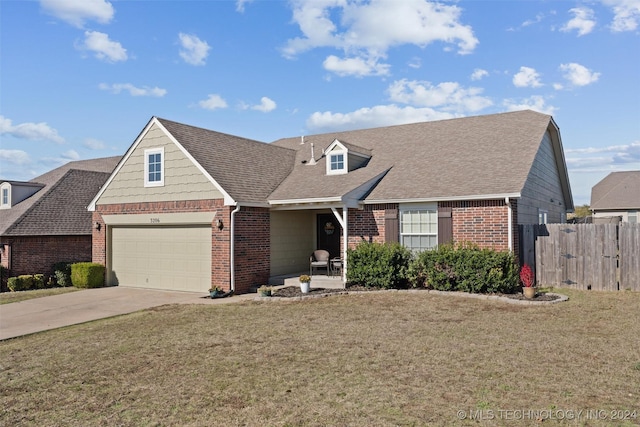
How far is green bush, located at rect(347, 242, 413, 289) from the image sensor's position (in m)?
13.9

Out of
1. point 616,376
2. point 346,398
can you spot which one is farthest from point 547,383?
point 346,398

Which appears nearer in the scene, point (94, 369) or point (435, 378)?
point (435, 378)

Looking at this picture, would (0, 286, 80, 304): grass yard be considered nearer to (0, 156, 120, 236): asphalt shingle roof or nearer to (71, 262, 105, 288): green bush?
(71, 262, 105, 288): green bush

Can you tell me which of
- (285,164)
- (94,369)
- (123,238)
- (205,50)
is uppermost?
(205,50)

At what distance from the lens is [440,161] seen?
54.7 ft

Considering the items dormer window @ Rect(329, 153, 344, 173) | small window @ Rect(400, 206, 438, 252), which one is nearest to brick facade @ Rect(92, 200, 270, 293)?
dormer window @ Rect(329, 153, 344, 173)

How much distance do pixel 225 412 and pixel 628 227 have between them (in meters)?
12.9

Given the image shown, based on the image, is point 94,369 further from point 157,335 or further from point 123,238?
point 123,238

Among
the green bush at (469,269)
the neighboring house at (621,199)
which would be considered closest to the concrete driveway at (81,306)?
the green bush at (469,269)

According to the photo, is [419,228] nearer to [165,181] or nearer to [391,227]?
[391,227]

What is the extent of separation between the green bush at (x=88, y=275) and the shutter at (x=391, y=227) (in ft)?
36.5

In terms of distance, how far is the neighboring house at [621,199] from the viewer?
3606 cm

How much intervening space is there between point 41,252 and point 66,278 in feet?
6.99

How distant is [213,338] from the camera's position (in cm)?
884
